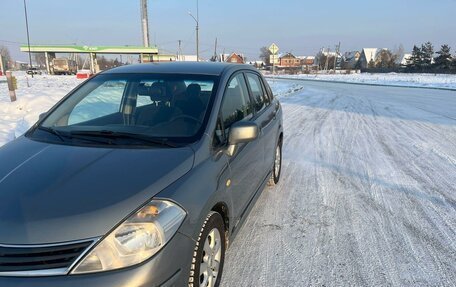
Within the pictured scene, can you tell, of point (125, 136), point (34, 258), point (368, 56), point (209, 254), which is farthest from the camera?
point (368, 56)

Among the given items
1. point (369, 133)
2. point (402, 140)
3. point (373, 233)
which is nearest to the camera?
point (373, 233)

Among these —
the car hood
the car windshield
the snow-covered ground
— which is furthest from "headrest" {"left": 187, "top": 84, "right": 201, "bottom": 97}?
the snow-covered ground

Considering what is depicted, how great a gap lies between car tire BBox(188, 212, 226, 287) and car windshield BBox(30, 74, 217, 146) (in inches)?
25.8

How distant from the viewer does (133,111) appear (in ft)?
11.8

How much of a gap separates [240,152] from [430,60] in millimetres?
100626

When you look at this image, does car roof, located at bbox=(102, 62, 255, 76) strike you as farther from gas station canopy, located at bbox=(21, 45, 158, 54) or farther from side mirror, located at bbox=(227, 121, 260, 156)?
gas station canopy, located at bbox=(21, 45, 158, 54)

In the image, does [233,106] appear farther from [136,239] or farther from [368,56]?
[368,56]

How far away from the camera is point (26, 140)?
307 centimetres

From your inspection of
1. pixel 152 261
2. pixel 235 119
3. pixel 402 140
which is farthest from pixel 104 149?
pixel 402 140

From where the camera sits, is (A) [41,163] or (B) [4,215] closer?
(B) [4,215]

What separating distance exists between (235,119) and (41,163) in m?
1.69

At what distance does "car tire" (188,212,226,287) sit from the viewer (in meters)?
2.35

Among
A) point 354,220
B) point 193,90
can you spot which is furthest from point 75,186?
point 354,220

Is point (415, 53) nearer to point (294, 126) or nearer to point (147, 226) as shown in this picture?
point (294, 126)
